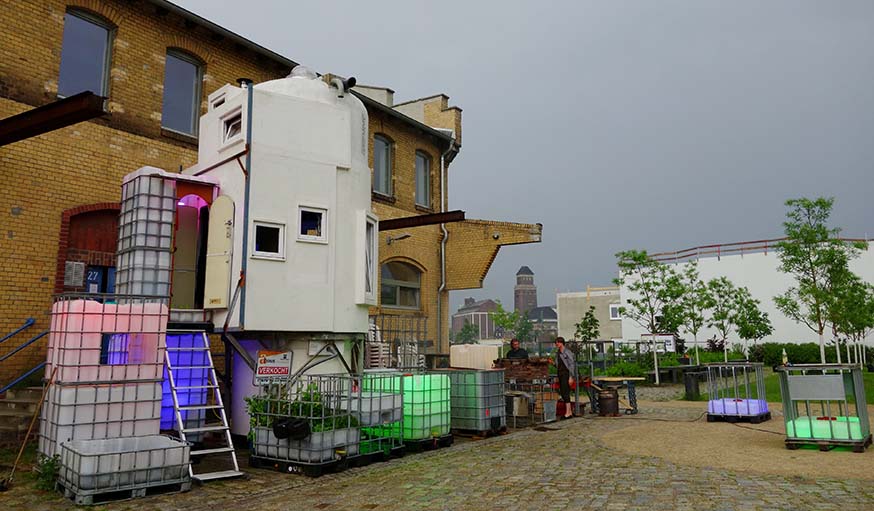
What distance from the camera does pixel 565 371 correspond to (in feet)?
49.4

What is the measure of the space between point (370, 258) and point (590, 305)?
61.0m

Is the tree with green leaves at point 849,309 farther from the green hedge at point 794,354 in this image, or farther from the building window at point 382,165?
the building window at point 382,165

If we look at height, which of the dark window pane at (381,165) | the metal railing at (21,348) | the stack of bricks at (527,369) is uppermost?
the dark window pane at (381,165)

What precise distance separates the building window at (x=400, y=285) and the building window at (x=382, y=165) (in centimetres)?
229

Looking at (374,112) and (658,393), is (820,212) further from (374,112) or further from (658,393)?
(374,112)

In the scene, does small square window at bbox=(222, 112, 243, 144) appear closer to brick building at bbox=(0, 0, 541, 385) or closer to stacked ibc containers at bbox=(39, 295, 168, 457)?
brick building at bbox=(0, 0, 541, 385)

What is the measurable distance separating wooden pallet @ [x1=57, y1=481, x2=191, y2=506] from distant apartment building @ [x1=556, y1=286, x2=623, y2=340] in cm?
6329

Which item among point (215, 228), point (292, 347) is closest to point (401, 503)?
point (292, 347)

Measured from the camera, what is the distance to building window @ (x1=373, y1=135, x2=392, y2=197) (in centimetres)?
1847

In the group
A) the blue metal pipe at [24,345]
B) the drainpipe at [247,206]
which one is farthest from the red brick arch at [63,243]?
the drainpipe at [247,206]

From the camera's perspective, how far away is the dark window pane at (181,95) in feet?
43.3

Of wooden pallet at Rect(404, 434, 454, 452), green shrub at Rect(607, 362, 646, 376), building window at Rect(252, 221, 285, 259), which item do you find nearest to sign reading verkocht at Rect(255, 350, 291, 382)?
building window at Rect(252, 221, 285, 259)

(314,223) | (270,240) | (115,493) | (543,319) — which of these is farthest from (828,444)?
(543,319)

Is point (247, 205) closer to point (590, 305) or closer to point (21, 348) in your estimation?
point (21, 348)
